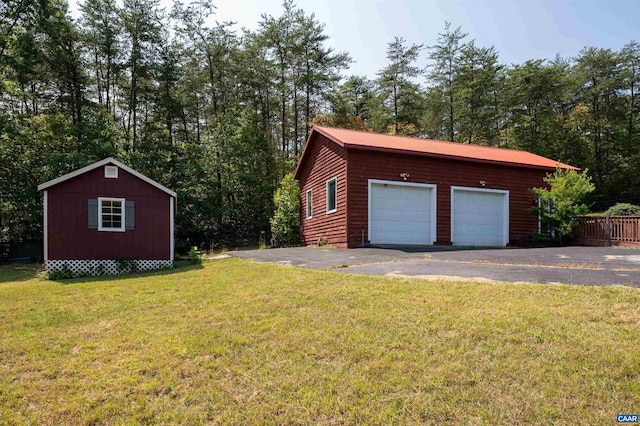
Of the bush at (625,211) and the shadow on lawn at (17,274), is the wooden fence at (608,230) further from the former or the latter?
the shadow on lawn at (17,274)

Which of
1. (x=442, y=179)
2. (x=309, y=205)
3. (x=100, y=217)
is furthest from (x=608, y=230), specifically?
(x=100, y=217)

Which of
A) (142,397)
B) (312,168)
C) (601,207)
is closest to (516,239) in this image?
(312,168)

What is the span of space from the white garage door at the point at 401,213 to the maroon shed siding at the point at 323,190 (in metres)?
0.98

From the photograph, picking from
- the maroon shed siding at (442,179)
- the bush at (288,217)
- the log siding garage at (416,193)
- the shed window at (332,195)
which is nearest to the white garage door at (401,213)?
the log siding garage at (416,193)

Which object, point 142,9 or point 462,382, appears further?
point 142,9

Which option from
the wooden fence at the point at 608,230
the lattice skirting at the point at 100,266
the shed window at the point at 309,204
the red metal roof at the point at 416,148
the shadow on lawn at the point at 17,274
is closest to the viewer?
the lattice skirting at the point at 100,266

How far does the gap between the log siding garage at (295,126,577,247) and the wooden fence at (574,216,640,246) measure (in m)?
1.65

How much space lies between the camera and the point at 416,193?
12.8 m

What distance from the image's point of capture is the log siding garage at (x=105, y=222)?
432 inches

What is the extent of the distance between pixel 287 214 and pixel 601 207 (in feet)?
75.0

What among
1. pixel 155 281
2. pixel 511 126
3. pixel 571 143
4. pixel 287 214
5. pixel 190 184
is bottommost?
pixel 155 281

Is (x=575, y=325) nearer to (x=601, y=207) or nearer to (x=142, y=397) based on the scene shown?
(x=142, y=397)

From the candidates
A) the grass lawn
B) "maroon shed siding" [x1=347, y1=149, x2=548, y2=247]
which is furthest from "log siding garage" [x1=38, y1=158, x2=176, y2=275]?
the grass lawn

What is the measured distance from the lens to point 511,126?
97.1ft
